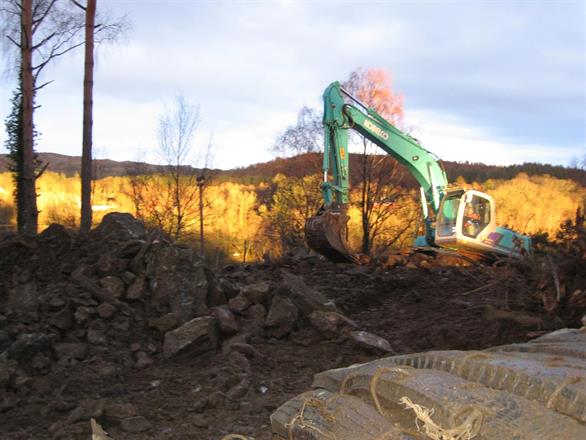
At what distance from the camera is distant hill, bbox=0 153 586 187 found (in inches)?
1239

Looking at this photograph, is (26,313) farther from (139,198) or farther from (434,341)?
(139,198)

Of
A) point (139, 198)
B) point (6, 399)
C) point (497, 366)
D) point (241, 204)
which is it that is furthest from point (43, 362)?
point (241, 204)

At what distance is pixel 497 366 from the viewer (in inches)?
75.8

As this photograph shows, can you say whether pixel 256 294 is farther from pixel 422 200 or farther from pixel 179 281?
pixel 422 200

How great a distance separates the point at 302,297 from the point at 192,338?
1592mm

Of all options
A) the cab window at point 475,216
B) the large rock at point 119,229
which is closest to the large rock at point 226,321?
the large rock at point 119,229

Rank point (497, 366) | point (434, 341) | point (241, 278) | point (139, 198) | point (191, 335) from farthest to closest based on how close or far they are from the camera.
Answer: point (139, 198) → point (241, 278) → point (434, 341) → point (191, 335) → point (497, 366)

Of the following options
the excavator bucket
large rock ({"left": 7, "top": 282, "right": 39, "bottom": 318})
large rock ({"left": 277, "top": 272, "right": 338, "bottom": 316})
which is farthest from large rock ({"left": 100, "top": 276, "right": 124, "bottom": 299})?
the excavator bucket

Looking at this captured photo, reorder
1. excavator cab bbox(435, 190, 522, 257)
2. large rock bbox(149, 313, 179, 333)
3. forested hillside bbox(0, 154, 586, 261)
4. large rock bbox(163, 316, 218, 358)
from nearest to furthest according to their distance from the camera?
large rock bbox(163, 316, 218, 358) < large rock bbox(149, 313, 179, 333) < excavator cab bbox(435, 190, 522, 257) < forested hillside bbox(0, 154, 586, 261)

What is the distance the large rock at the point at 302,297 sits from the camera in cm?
695

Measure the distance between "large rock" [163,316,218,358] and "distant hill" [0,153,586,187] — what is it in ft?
33.5

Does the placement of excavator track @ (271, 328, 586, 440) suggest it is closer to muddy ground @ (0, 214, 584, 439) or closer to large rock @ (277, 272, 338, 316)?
muddy ground @ (0, 214, 584, 439)

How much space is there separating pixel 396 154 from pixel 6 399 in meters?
12.2

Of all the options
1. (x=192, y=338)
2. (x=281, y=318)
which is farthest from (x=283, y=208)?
(x=192, y=338)
